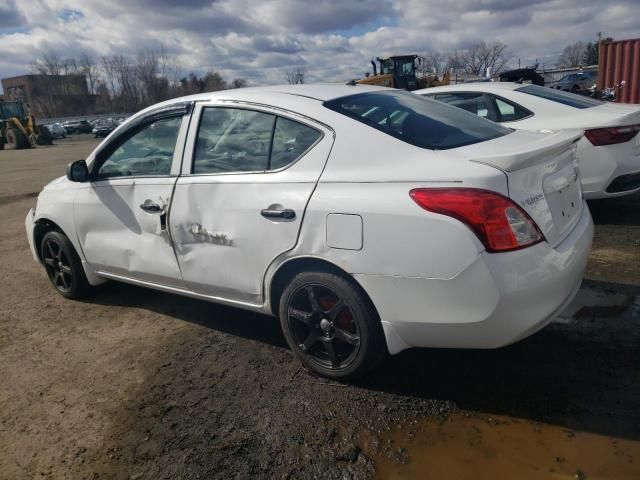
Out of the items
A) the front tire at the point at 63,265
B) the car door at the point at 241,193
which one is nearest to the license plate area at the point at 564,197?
the car door at the point at 241,193

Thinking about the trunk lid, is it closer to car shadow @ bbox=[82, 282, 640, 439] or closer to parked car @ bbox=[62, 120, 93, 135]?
car shadow @ bbox=[82, 282, 640, 439]

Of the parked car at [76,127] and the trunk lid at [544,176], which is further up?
the trunk lid at [544,176]

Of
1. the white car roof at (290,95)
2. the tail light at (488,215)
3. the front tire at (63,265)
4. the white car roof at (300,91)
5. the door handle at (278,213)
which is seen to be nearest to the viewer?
the tail light at (488,215)

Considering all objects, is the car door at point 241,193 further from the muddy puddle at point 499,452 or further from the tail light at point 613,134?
the tail light at point 613,134

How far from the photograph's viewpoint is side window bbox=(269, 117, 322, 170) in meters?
2.92

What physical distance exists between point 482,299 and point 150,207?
2263mm

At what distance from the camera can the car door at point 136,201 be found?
351 centimetres

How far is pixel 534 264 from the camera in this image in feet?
7.84

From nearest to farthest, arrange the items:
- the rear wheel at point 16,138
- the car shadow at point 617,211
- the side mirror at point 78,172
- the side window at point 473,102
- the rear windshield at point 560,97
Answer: the side mirror at point 78,172 → the car shadow at point 617,211 → the rear windshield at point 560,97 → the side window at point 473,102 → the rear wheel at point 16,138

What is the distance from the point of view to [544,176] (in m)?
2.60

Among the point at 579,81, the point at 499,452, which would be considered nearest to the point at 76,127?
the point at 579,81

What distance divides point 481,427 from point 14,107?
40.2 metres

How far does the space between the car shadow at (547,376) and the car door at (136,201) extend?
88 centimetres

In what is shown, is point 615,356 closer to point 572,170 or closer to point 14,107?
point 572,170
